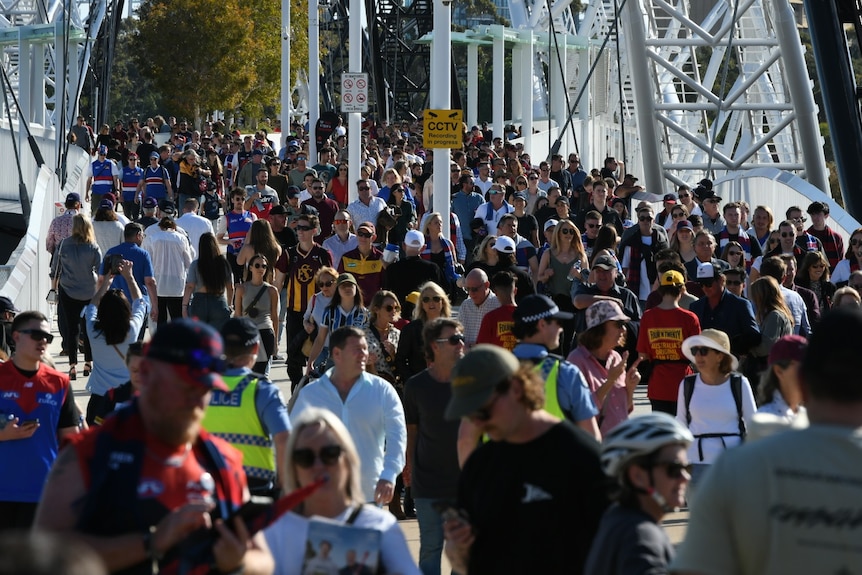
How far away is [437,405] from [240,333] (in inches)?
46.1

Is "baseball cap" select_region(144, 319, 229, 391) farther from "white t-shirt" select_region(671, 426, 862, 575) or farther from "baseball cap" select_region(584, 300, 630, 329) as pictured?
"baseball cap" select_region(584, 300, 630, 329)

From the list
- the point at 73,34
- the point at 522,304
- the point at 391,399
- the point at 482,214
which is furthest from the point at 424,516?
the point at 73,34

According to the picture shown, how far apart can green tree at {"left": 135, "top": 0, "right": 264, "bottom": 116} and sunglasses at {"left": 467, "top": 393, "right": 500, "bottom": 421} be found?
2543 inches

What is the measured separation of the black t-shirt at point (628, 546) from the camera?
4.32 m

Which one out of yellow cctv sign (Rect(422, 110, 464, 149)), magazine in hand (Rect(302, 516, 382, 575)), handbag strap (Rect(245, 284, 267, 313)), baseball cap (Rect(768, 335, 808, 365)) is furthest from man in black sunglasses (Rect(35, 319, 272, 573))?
yellow cctv sign (Rect(422, 110, 464, 149))

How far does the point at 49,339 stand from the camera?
764cm

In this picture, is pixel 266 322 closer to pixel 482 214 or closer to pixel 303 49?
pixel 482 214

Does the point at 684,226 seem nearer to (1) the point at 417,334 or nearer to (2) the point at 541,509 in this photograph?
(1) the point at 417,334

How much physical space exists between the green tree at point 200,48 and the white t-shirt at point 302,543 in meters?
64.9

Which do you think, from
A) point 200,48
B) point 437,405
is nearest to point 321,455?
point 437,405

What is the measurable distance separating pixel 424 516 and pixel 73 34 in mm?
→ 36115

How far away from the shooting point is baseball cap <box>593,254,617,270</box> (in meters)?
12.4

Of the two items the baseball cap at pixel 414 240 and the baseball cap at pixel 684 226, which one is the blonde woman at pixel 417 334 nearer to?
the baseball cap at pixel 414 240

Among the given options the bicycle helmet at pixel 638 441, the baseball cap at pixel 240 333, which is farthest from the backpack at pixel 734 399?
the bicycle helmet at pixel 638 441
